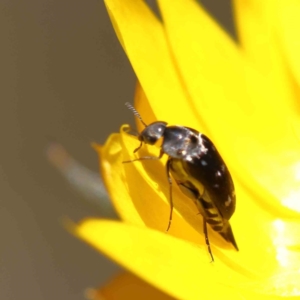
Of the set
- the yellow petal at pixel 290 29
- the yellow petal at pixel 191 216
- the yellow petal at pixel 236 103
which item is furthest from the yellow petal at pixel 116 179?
the yellow petal at pixel 290 29

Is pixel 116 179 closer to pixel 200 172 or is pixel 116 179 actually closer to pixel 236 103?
pixel 200 172

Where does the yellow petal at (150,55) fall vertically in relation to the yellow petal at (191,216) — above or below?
above

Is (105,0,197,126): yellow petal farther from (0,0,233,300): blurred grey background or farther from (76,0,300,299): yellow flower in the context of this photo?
(0,0,233,300): blurred grey background

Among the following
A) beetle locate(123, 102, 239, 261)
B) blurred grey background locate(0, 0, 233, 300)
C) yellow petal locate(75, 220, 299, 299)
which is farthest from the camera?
blurred grey background locate(0, 0, 233, 300)

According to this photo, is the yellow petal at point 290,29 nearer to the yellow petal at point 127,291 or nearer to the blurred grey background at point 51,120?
the blurred grey background at point 51,120

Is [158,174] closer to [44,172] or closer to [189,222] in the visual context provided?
[189,222]

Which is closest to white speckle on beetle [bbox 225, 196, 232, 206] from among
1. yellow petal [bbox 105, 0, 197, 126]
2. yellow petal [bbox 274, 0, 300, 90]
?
yellow petal [bbox 105, 0, 197, 126]
